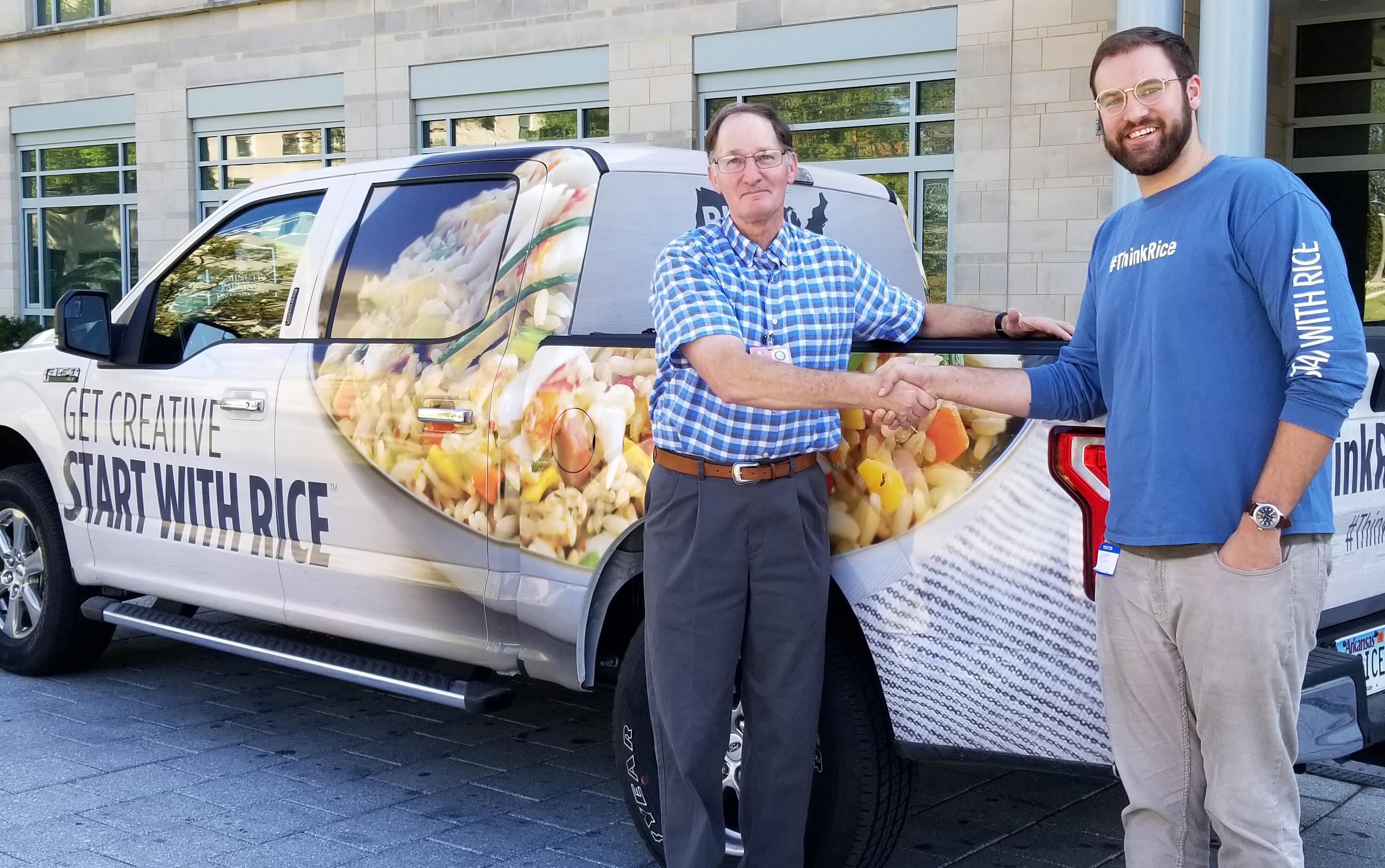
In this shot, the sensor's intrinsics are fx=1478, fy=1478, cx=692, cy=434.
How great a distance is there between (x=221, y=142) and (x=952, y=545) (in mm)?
15729

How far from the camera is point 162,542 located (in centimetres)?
511

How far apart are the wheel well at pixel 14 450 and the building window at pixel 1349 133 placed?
1019cm

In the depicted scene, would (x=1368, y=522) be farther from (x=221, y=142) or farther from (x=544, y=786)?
(x=221, y=142)

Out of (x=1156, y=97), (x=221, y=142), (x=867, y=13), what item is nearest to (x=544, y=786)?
(x=1156, y=97)

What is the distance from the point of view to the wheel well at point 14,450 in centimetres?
589

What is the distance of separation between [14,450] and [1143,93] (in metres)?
4.99

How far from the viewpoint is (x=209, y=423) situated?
483 cm

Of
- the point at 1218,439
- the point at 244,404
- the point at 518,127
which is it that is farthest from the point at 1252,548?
A: the point at 518,127

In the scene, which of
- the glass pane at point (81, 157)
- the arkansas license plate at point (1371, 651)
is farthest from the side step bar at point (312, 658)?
the glass pane at point (81, 157)

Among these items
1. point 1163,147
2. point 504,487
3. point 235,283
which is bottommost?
point 504,487

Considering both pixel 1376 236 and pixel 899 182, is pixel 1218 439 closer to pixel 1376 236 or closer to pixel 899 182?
pixel 899 182

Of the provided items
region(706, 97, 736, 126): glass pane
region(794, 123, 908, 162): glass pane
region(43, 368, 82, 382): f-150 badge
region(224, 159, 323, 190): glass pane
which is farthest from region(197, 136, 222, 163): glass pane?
region(43, 368, 82, 382): f-150 badge

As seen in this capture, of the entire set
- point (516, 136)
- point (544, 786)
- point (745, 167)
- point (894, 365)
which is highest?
point (516, 136)

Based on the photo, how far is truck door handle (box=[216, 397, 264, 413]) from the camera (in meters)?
4.66
